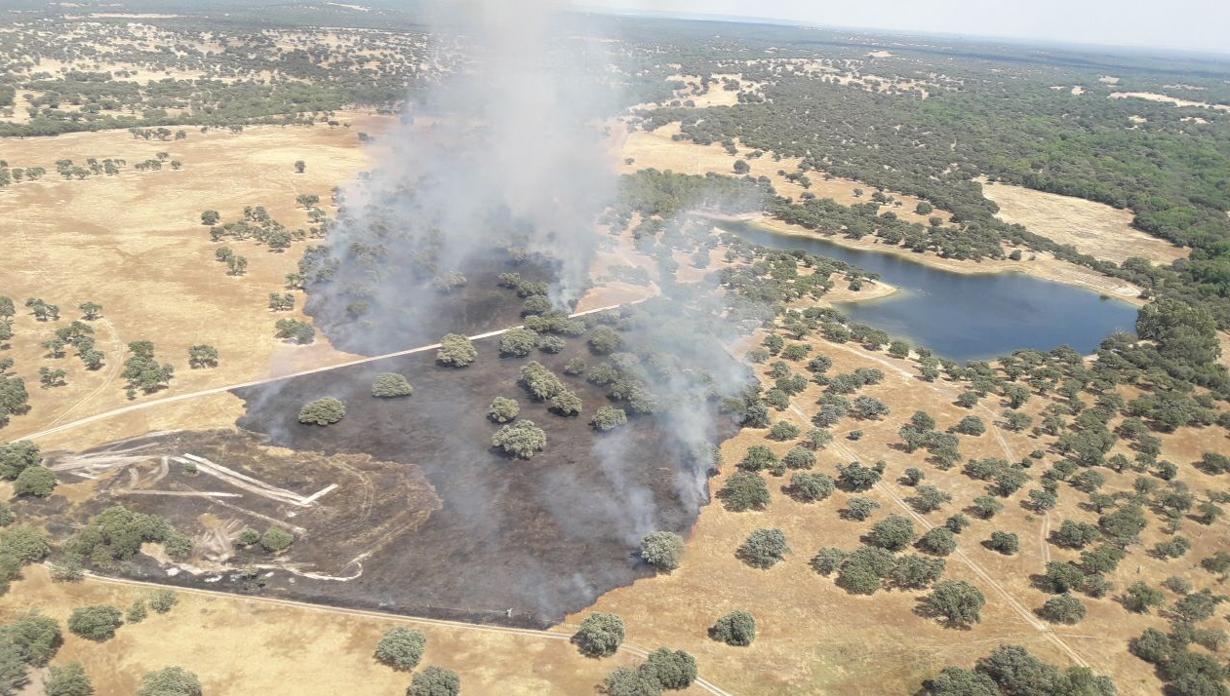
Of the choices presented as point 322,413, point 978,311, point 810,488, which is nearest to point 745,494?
point 810,488

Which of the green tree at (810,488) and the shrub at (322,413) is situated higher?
the shrub at (322,413)

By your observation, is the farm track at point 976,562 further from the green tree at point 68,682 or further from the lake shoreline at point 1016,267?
the green tree at point 68,682

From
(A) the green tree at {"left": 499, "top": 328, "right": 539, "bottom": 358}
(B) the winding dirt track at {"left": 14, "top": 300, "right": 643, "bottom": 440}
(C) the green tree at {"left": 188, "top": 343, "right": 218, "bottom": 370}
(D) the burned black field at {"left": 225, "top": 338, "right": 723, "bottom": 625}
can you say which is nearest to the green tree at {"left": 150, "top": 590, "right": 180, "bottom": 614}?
(D) the burned black field at {"left": 225, "top": 338, "right": 723, "bottom": 625}

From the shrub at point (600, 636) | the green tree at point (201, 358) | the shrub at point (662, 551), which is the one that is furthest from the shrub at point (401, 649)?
the green tree at point (201, 358)

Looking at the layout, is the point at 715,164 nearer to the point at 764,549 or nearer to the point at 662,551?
the point at 764,549

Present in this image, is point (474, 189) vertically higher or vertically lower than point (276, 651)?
higher

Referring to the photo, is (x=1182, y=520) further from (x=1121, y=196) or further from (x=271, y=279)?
(x=1121, y=196)

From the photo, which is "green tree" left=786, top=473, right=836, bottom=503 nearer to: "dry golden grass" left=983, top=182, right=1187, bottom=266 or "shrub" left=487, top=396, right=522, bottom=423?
"shrub" left=487, top=396, right=522, bottom=423
